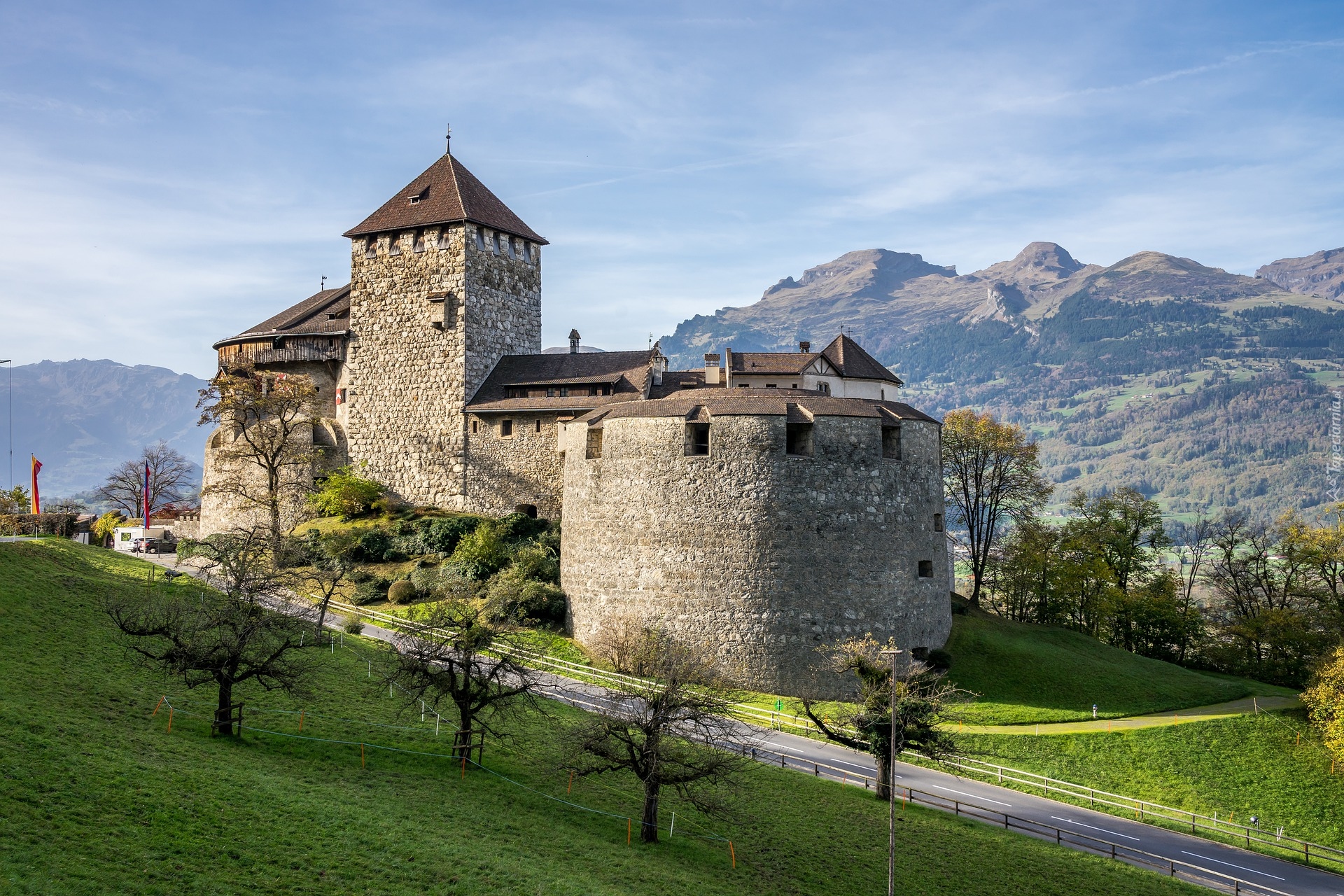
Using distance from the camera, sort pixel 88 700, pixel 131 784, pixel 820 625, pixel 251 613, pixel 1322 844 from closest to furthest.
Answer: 1. pixel 131 784
2. pixel 88 700
3. pixel 251 613
4. pixel 1322 844
5. pixel 820 625

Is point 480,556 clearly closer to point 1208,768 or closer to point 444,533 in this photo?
point 444,533

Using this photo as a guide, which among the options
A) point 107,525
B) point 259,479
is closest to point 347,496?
point 259,479

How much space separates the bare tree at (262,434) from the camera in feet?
169

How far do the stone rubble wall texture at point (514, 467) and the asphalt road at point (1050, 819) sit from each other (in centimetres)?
1618

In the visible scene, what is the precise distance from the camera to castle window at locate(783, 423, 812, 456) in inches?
1692

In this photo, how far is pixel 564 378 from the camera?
54.1 metres

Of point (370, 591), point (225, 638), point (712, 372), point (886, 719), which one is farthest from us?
point (712, 372)

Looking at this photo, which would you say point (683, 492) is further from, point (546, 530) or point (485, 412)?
point (485, 412)

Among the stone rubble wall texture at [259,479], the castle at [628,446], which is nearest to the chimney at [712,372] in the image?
the castle at [628,446]

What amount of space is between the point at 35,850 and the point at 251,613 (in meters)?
11.6

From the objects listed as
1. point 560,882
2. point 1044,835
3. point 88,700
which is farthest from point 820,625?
point 88,700

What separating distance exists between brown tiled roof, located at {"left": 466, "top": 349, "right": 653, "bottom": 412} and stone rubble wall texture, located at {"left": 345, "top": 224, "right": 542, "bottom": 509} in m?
0.96

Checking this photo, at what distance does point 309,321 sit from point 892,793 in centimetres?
4916

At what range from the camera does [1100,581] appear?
5809 centimetres
